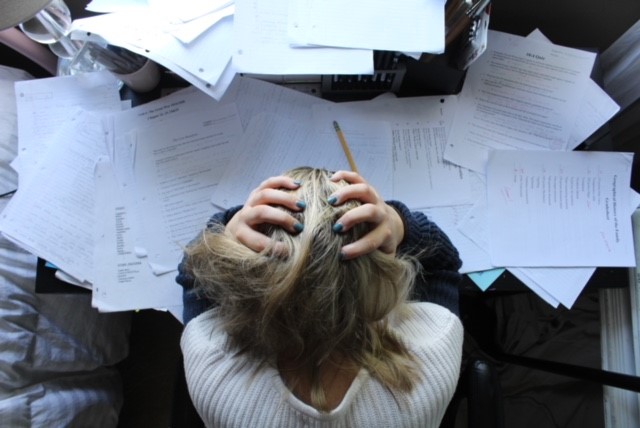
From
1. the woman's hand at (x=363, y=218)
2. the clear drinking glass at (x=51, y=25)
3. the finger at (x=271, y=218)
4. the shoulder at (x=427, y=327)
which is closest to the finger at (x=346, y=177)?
the woman's hand at (x=363, y=218)

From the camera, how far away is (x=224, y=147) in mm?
774

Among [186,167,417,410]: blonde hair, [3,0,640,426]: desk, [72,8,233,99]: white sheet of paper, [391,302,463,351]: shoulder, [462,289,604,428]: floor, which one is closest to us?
[186,167,417,410]: blonde hair

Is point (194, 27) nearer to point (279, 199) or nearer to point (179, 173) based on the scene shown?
point (179, 173)

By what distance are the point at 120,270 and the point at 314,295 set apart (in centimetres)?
43

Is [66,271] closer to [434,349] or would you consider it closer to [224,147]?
[224,147]

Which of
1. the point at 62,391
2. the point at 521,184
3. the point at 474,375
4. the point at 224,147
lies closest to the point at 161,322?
the point at 62,391

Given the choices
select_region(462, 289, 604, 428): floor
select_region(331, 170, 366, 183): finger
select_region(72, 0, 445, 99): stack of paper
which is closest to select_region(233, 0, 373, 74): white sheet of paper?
select_region(72, 0, 445, 99): stack of paper

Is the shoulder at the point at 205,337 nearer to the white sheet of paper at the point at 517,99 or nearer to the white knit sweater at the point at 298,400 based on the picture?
the white knit sweater at the point at 298,400

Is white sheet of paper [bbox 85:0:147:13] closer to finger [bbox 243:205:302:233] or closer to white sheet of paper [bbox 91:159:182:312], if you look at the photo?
white sheet of paper [bbox 91:159:182:312]

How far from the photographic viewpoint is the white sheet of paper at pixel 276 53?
2.31ft

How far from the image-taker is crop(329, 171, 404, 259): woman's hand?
0.48 m

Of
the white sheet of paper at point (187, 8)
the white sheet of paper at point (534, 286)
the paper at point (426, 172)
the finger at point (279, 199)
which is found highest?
the white sheet of paper at point (187, 8)

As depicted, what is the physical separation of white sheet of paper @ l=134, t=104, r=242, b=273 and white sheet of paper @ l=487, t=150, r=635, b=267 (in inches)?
19.8

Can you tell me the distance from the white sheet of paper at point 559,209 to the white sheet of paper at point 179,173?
50 cm
